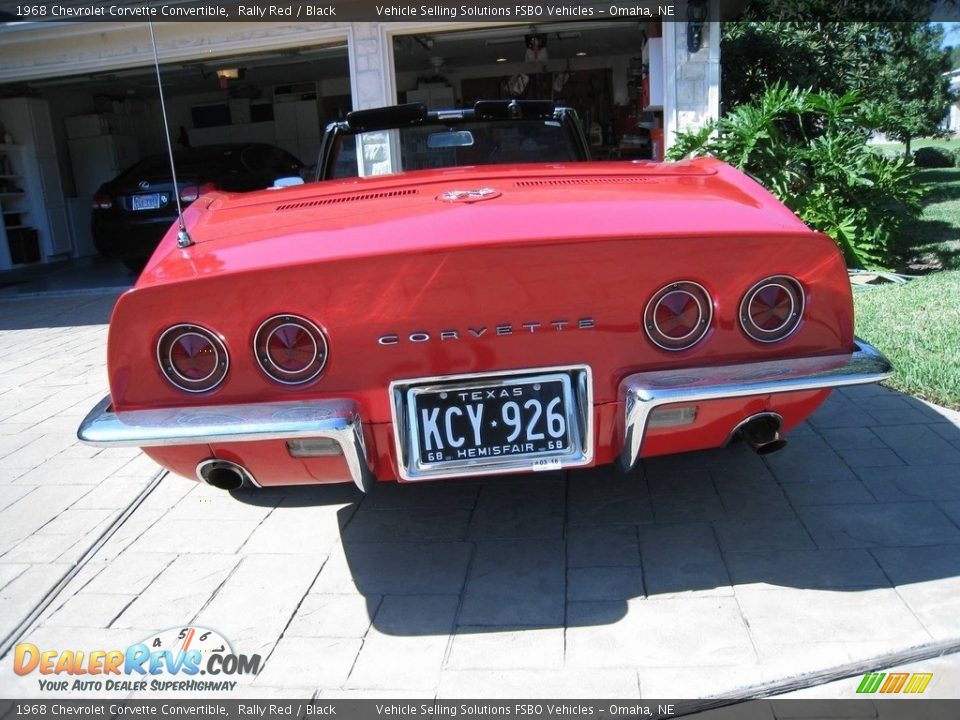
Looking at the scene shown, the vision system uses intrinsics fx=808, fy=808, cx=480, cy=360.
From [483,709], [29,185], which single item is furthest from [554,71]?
[483,709]

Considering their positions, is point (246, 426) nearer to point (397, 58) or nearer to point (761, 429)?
point (761, 429)

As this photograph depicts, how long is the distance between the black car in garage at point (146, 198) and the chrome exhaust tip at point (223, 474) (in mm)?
7513

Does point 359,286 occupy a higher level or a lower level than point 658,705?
higher

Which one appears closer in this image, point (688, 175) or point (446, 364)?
point (446, 364)

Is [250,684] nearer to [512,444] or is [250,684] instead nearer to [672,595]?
[512,444]

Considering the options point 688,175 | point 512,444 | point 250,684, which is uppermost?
point 688,175

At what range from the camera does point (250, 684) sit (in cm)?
223

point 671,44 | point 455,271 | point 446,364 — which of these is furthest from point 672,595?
point 671,44

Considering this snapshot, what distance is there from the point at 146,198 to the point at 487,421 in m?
8.65

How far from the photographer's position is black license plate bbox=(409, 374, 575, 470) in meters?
2.29

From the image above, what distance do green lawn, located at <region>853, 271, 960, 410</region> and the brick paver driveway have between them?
273 millimetres

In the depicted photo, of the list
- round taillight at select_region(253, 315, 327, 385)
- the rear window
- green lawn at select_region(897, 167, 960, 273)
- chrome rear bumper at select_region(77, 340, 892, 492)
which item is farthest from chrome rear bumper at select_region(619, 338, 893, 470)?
green lawn at select_region(897, 167, 960, 273)

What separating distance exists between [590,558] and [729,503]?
2.20 ft

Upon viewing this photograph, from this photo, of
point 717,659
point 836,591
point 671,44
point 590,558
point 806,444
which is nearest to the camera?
point 717,659
